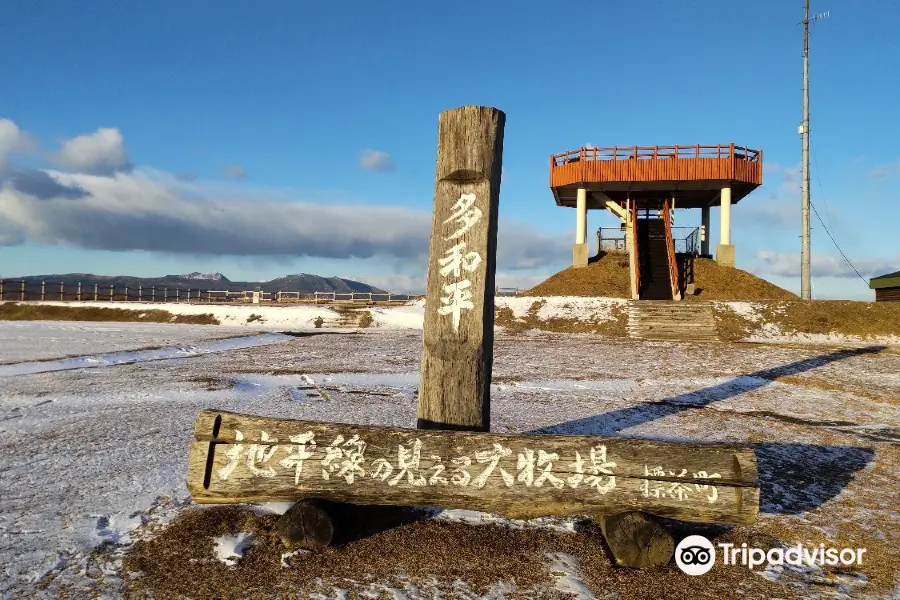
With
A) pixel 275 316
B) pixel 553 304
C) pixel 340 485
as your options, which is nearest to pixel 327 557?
pixel 340 485

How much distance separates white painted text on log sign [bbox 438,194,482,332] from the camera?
4.60 m

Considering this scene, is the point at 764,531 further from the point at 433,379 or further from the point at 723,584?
the point at 433,379

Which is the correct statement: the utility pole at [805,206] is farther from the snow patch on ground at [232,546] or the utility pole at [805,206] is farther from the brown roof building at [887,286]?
the snow patch on ground at [232,546]

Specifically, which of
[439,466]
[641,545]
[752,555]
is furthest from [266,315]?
[752,555]

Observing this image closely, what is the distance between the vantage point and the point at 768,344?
698 inches

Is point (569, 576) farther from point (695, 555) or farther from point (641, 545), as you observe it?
point (695, 555)

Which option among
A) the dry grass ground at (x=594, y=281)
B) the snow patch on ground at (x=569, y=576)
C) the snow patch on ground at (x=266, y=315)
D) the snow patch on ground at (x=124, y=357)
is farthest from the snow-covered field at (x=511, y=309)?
the snow patch on ground at (x=569, y=576)

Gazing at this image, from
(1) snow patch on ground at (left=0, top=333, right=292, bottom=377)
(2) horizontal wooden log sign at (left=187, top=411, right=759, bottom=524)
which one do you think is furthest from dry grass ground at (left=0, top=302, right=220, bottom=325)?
(2) horizontal wooden log sign at (left=187, top=411, right=759, bottom=524)

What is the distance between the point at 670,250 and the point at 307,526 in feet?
93.0

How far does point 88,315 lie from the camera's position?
3030cm

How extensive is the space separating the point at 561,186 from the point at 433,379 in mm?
27946

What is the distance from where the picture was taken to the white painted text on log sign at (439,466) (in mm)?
3764

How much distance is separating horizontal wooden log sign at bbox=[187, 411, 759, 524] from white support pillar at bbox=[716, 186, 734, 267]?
1144 inches

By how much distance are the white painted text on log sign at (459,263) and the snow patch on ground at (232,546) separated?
7.53ft
